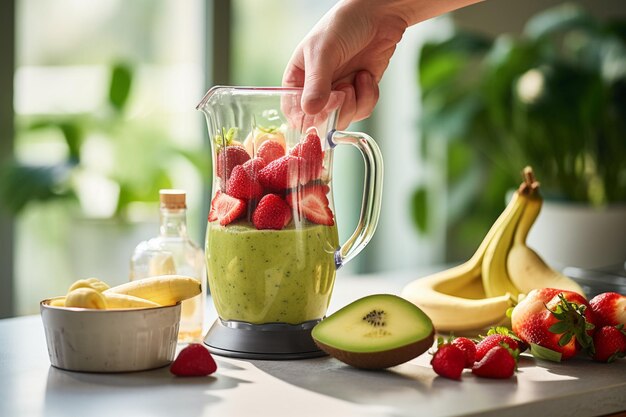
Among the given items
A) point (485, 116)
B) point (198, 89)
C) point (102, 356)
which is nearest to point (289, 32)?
point (198, 89)

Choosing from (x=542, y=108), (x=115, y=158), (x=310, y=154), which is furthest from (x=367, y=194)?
(x=542, y=108)

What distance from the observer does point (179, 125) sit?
3.43 m

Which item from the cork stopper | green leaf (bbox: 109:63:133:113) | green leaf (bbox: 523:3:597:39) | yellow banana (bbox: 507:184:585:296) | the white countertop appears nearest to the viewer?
the white countertop

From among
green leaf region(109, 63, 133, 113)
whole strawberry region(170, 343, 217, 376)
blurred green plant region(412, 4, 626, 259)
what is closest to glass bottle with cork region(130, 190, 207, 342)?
whole strawberry region(170, 343, 217, 376)

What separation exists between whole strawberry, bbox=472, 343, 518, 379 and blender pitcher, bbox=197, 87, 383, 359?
0.22 m

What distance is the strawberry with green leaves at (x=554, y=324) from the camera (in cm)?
119

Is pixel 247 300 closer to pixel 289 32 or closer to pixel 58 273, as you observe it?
pixel 58 273

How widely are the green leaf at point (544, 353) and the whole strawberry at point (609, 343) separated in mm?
55

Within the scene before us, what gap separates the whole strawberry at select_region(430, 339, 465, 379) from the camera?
44.0 inches

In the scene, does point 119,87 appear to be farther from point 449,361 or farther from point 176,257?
point 449,361

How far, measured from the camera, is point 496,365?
1.13m

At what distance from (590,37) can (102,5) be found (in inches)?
72.9

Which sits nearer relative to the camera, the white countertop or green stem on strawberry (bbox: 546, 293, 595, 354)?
the white countertop

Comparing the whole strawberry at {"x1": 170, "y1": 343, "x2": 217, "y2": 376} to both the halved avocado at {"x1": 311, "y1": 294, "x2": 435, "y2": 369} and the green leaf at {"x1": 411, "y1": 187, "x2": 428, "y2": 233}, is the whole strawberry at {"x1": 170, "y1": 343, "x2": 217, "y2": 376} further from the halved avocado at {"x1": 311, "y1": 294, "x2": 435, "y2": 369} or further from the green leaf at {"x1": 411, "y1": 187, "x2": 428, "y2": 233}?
the green leaf at {"x1": 411, "y1": 187, "x2": 428, "y2": 233}
